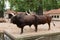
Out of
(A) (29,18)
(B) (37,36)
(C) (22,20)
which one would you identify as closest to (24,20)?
(C) (22,20)

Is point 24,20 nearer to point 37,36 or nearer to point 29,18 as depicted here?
point 29,18

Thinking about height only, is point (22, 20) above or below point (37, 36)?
above

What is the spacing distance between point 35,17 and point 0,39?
111 cm

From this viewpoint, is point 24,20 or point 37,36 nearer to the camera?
point 37,36

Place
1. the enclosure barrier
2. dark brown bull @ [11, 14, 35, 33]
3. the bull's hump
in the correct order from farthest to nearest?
the bull's hump
dark brown bull @ [11, 14, 35, 33]
the enclosure barrier

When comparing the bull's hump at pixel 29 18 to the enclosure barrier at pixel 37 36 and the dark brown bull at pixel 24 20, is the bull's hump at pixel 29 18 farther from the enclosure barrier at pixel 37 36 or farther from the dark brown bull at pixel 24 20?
the enclosure barrier at pixel 37 36

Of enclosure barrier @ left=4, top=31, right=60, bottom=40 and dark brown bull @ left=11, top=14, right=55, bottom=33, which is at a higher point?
dark brown bull @ left=11, top=14, right=55, bottom=33

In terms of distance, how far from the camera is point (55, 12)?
1752cm

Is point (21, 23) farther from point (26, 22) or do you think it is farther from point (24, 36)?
point (24, 36)

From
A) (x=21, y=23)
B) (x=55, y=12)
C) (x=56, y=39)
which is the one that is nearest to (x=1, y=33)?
(x=21, y=23)

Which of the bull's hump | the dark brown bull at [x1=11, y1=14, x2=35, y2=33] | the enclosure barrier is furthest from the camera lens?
the bull's hump

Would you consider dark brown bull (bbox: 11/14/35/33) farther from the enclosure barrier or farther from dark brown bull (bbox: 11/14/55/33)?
the enclosure barrier

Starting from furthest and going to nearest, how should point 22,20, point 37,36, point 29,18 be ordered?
point 29,18 → point 22,20 → point 37,36

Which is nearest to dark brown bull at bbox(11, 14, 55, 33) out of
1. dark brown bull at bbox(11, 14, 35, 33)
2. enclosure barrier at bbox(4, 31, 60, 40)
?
dark brown bull at bbox(11, 14, 35, 33)
